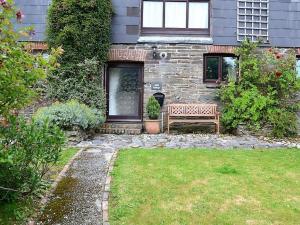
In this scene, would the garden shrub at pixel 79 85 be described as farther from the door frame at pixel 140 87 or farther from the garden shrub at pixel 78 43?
the door frame at pixel 140 87

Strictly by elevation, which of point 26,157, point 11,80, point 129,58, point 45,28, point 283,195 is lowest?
point 283,195

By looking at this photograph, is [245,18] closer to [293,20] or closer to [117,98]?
[293,20]

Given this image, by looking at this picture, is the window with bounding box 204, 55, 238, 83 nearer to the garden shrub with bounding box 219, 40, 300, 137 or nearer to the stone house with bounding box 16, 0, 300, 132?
the stone house with bounding box 16, 0, 300, 132

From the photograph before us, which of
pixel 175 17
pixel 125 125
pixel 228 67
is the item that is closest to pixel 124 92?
pixel 125 125

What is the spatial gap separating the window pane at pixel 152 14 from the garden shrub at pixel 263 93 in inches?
107

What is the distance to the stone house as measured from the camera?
12.4 metres

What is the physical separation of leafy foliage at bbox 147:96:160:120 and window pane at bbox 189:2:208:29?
282cm

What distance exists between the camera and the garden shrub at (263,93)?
11.6 metres

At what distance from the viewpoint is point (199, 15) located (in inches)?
500

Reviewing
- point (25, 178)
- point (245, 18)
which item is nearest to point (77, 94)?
point (245, 18)

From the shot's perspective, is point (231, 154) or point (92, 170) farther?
point (231, 154)

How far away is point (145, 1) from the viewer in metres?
12.6

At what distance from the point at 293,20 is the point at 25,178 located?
1078 cm

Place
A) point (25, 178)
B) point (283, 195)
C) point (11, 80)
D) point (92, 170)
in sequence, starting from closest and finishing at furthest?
point (11, 80) → point (25, 178) → point (283, 195) → point (92, 170)
